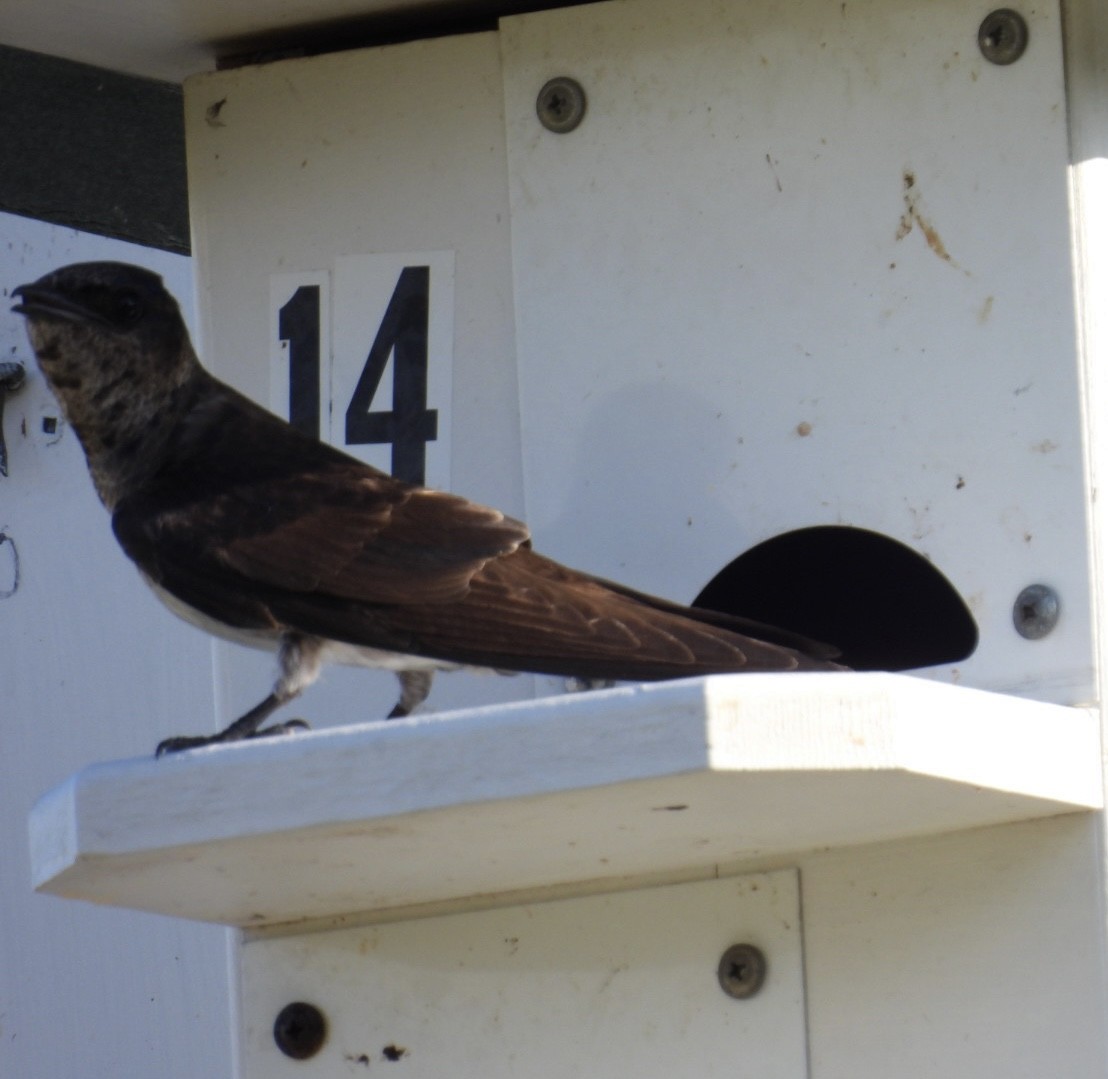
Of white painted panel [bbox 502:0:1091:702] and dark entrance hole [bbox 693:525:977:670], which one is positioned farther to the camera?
dark entrance hole [bbox 693:525:977:670]

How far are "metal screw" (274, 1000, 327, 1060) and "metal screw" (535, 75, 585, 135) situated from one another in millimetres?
785

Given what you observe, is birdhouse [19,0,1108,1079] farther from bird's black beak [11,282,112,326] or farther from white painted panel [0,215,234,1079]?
white painted panel [0,215,234,1079]

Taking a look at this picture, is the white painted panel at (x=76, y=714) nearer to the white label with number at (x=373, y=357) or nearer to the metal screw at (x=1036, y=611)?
the white label with number at (x=373, y=357)

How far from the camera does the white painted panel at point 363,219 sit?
216 cm

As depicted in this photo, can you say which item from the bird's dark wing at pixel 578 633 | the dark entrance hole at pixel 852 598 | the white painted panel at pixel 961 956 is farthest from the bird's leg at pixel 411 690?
the dark entrance hole at pixel 852 598

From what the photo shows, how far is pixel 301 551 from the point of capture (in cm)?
189

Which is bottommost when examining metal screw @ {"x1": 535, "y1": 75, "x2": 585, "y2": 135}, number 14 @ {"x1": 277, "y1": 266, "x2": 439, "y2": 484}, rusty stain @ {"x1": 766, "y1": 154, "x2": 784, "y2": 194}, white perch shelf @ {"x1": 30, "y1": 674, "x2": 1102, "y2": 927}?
white perch shelf @ {"x1": 30, "y1": 674, "x2": 1102, "y2": 927}

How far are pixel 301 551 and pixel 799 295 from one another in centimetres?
48

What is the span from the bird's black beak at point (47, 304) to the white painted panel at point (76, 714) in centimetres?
63

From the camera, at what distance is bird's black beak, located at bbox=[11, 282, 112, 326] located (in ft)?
6.88

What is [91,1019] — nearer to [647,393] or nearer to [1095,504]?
[647,393]

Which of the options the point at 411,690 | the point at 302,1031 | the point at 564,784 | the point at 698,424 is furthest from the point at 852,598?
the point at 564,784

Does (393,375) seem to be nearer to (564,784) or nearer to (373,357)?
(373,357)

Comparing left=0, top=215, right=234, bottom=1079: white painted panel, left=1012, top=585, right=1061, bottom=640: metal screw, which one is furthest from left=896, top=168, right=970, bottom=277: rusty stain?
left=0, top=215, right=234, bottom=1079: white painted panel
